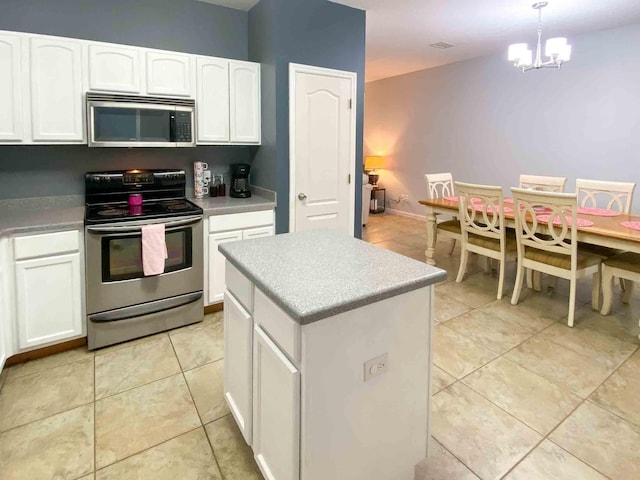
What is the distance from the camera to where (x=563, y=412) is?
2.09 m

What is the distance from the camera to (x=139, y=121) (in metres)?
2.89

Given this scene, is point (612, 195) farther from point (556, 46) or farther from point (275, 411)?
point (275, 411)

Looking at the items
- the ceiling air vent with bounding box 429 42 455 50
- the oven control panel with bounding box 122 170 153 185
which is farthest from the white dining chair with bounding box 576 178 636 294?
the oven control panel with bounding box 122 170 153 185

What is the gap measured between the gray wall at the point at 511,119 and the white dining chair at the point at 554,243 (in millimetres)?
2047

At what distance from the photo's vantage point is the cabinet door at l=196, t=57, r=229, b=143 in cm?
315

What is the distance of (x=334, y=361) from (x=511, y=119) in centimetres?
554

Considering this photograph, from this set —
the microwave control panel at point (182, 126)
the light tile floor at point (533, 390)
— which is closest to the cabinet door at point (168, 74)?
the microwave control panel at point (182, 126)

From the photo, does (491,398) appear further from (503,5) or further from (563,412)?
(503,5)

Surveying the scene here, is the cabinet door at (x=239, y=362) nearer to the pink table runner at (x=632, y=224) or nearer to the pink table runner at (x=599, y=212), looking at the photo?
the pink table runner at (x=632, y=224)

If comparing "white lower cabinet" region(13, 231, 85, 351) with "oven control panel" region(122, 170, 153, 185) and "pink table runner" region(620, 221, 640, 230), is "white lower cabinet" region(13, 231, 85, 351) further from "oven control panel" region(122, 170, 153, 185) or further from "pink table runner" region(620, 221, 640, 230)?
"pink table runner" region(620, 221, 640, 230)

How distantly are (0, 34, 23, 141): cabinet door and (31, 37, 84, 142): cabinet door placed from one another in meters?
0.07

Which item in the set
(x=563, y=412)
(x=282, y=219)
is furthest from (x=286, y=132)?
(x=563, y=412)

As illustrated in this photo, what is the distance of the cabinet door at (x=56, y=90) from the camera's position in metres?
2.55

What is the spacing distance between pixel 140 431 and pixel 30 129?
2.06m
